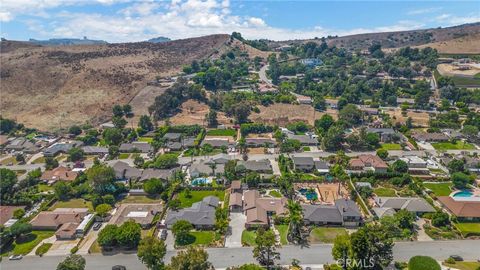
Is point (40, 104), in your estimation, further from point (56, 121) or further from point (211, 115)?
point (211, 115)

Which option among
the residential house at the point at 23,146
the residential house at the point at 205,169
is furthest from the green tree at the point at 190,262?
the residential house at the point at 23,146

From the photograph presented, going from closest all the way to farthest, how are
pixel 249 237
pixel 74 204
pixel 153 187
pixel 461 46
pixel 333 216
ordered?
pixel 249 237 → pixel 333 216 → pixel 74 204 → pixel 153 187 → pixel 461 46

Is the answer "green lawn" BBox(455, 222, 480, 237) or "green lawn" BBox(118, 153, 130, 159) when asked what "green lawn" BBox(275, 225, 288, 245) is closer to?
"green lawn" BBox(455, 222, 480, 237)

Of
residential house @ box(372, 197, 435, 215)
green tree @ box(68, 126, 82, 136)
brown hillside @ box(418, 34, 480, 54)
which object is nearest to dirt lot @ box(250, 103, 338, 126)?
residential house @ box(372, 197, 435, 215)

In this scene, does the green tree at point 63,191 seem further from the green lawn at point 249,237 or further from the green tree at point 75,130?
the green tree at point 75,130

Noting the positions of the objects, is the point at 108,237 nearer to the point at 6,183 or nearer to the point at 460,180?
the point at 6,183

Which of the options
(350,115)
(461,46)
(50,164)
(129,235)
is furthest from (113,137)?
(461,46)

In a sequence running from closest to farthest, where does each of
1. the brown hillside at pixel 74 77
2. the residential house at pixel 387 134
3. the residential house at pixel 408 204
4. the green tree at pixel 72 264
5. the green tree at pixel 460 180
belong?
the green tree at pixel 72 264 < the residential house at pixel 408 204 < the green tree at pixel 460 180 < the residential house at pixel 387 134 < the brown hillside at pixel 74 77
